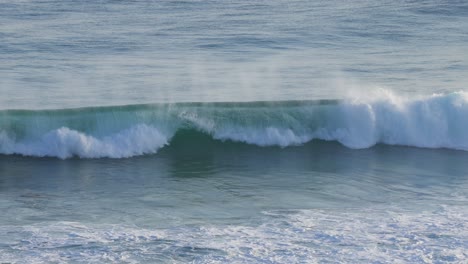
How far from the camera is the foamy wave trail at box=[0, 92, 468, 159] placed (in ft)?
49.0

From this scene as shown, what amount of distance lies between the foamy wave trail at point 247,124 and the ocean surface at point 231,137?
28 millimetres

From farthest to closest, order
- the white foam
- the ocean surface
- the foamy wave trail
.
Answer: the foamy wave trail
the white foam
the ocean surface

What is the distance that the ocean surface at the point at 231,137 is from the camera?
33.1ft

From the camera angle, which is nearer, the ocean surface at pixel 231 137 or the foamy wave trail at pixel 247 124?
the ocean surface at pixel 231 137

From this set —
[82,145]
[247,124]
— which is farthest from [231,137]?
[82,145]

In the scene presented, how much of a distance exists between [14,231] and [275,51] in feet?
39.2

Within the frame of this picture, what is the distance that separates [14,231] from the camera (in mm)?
10234

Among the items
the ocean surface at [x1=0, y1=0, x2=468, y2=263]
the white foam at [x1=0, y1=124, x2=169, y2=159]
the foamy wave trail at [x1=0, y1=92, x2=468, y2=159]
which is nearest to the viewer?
the ocean surface at [x1=0, y1=0, x2=468, y2=263]

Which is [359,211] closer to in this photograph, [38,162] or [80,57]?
[38,162]

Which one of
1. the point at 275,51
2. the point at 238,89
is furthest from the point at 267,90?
Result: the point at 275,51

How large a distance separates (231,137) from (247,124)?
0.42m

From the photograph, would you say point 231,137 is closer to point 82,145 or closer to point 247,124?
point 247,124

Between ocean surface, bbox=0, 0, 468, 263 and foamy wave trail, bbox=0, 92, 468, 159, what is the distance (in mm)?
28

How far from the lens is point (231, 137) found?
15602 millimetres
